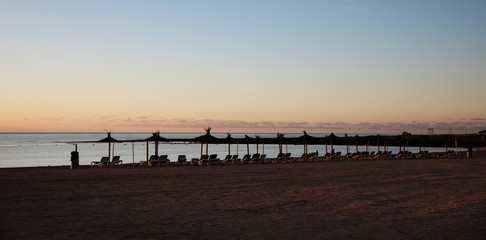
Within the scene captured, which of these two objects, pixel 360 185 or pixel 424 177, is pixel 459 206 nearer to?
pixel 360 185

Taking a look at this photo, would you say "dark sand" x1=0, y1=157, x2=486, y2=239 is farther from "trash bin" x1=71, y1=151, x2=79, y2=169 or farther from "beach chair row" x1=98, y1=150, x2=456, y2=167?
"beach chair row" x1=98, y1=150, x2=456, y2=167

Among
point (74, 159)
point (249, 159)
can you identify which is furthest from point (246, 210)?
point (249, 159)

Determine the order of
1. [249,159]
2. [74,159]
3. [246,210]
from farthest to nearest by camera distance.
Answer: [249,159] → [74,159] → [246,210]

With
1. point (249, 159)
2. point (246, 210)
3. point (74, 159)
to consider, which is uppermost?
point (74, 159)

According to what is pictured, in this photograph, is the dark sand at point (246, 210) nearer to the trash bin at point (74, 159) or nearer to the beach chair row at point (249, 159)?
the trash bin at point (74, 159)

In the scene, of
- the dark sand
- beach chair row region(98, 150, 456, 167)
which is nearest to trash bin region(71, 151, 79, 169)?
beach chair row region(98, 150, 456, 167)

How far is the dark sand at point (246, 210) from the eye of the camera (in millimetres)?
5902

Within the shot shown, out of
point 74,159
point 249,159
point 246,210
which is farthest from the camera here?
point 249,159

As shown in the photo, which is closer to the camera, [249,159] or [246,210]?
[246,210]

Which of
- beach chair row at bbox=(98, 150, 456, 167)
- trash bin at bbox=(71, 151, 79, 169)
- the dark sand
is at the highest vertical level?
trash bin at bbox=(71, 151, 79, 169)

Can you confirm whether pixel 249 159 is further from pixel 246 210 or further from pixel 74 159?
pixel 246 210

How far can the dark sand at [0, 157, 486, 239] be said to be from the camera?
590cm

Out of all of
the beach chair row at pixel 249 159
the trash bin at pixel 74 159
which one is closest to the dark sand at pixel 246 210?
the trash bin at pixel 74 159

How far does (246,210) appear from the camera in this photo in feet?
25.1
